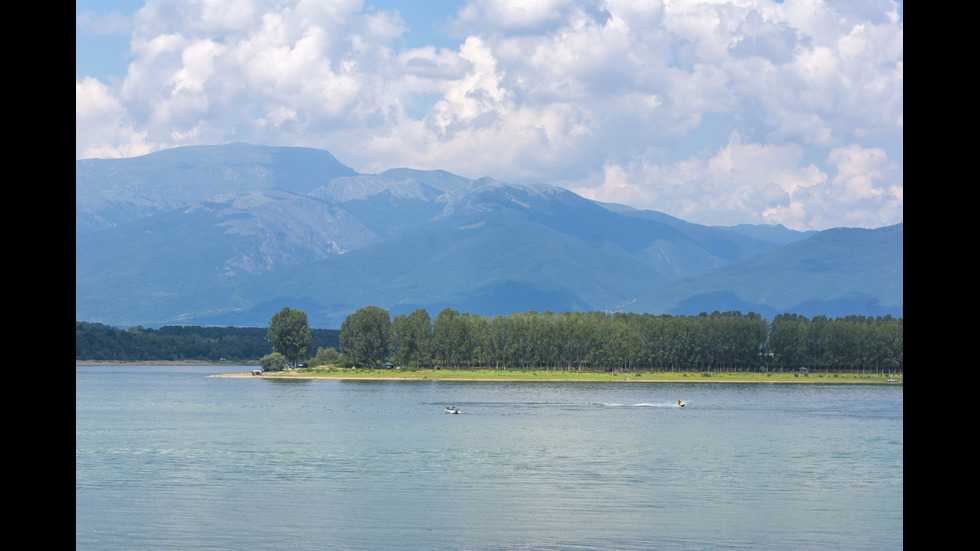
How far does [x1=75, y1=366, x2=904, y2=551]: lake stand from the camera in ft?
111

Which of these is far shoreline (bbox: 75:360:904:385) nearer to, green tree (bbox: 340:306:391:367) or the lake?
green tree (bbox: 340:306:391:367)

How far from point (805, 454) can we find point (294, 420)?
4278cm

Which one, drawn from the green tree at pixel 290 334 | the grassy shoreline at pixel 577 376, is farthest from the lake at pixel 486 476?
the green tree at pixel 290 334

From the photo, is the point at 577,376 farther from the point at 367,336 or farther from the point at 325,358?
the point at 325,358

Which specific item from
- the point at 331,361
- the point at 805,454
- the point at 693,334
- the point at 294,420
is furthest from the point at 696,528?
the point at 331,361

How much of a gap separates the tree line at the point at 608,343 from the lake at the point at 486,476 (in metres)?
A: 58.7

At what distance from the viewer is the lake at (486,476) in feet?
111

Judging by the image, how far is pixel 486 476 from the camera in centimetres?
4878

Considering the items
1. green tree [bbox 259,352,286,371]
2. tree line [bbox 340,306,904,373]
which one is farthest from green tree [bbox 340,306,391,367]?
green tree [bbox 259,352,286,371]

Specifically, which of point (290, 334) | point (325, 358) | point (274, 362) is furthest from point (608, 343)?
point (274, 362)

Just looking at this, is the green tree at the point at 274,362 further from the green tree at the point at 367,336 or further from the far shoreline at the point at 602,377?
the green tree at the point at 367,336
